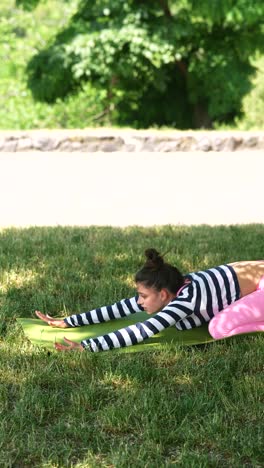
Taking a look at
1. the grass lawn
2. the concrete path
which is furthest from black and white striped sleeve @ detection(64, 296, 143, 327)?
the concrete path

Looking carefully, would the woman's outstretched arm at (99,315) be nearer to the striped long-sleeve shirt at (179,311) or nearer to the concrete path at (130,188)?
the striped long-sleeve shirt at (179,311)

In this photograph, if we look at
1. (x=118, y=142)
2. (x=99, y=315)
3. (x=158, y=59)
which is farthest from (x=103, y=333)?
(x=158, y=59)

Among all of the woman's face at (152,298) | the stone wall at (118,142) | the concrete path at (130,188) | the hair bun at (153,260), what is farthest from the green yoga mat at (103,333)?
the stone wall at (118,142)

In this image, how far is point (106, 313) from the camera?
4547 millimetres

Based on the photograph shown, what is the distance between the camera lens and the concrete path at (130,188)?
794 centimetres

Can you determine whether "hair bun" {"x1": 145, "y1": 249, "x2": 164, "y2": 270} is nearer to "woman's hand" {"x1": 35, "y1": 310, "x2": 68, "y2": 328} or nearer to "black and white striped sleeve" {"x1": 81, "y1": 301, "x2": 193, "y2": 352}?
"black and white striped sleeve" {"x1": 81, "y1": 301, "x2": 193, "y2": 352}

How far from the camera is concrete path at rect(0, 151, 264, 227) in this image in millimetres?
7941

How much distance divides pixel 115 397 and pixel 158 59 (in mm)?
11628

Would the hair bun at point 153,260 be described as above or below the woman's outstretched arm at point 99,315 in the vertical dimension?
above

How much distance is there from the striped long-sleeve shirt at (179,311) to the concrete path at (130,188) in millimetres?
3014

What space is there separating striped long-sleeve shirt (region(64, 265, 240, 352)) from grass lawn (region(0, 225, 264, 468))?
0.33ft

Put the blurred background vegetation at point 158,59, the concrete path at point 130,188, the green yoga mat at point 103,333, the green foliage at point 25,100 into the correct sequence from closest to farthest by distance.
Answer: the green yoga mat at point 103,333 < the concrete path at point 130,188 < the blurred background vegetation at point 158,59 < the green foliage at point 25,100

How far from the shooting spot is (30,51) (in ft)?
87.2

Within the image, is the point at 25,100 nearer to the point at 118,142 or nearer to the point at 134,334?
the point at 118,142
